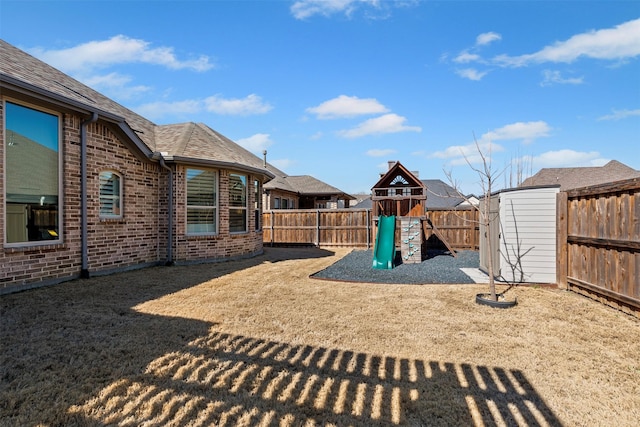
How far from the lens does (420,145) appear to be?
720 inches

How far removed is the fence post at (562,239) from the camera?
20.6 ft

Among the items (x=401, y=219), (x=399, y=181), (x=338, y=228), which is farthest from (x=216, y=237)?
(x=399, y=181)

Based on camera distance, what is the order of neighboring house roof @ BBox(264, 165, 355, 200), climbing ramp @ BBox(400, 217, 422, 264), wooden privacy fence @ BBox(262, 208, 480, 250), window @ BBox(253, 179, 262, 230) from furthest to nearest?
neighboring house roof @ BBox(264, 165, 355, 200)
wooden privacy fence @ BBox(262, 208, 480, 250)
window @ BBox(253, 179, 262, 230)
climbing ramp @ BBox(400, 217, 422, 264)

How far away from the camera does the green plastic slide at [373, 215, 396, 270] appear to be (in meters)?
9.29

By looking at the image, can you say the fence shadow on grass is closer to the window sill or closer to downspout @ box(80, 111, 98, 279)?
the window sill

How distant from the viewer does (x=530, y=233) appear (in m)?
6.71

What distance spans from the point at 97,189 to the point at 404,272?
25.5ft

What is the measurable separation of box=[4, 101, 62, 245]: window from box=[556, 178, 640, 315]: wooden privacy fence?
32.7ft

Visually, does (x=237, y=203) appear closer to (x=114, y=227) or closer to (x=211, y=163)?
(x=211, y=163)

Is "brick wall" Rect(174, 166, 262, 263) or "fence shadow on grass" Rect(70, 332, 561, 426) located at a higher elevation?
"brick wall" Rect(174, 166, 262, 263)

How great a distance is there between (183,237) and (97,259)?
233 centimetres

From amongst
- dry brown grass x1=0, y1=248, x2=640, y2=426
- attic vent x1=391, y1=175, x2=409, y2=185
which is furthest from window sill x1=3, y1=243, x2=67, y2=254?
attic vent x1=391, y1=175, x2=409, y2=185

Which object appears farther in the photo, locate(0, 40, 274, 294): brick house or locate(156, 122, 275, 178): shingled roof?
locate(156, 122, 275, 178): shingled roof

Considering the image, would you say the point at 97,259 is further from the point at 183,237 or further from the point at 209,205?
the point at 209,205
